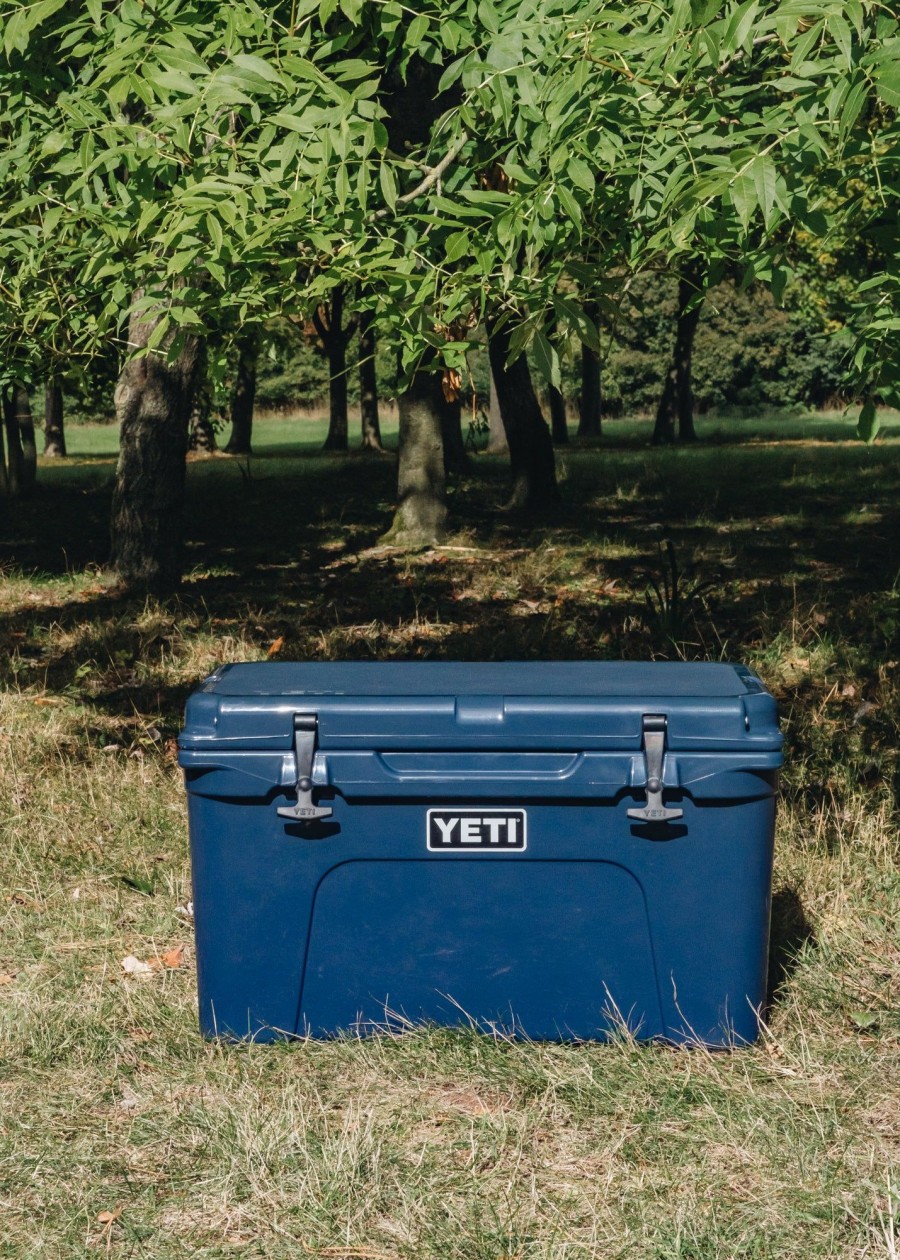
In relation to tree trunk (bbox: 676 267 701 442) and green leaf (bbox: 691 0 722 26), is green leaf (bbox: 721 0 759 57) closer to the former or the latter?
green leaf (bbox: 691 0 722 26)

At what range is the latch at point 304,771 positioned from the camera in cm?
321

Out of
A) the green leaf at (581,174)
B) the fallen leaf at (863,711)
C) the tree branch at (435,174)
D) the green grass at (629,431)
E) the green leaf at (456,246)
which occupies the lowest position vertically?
the green grass at (629,431)

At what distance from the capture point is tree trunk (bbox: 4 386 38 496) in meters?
17.1

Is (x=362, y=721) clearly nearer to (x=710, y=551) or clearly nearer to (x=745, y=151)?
(x=745, y=151)

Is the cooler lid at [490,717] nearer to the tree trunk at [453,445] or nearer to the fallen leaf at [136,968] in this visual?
the fallen leaf at [136,968]

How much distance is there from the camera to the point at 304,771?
3.21 m

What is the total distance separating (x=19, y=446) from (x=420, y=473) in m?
7.71

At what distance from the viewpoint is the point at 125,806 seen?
207 inches

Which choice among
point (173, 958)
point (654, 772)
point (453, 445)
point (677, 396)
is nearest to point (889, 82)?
point (654, 772)

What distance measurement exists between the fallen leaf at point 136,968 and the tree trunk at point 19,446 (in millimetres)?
13615

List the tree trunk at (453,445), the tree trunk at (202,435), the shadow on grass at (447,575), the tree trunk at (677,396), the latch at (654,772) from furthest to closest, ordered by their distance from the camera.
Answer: the tree trunk at (202,435) < the tree trunk at (677,396) < the tree trunk at (453,445) < the shadow on grass at (447,575) < the latch at (654,772)

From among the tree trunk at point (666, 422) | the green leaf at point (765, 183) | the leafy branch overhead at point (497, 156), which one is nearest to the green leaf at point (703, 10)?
the leafy branch overhead at point (497, 156)

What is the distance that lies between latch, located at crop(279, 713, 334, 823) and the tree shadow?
52.8 inches

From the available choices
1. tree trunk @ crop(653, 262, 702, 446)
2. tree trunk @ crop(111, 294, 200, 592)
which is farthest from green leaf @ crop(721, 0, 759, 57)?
tree trunk @ crop(653, 262, 702, 446)
